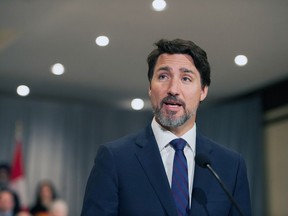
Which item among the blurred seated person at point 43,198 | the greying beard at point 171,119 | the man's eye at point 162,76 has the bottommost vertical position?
the greying beard at point 171,119

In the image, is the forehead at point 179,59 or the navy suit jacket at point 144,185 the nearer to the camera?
the navy suit jacket at point 144,185

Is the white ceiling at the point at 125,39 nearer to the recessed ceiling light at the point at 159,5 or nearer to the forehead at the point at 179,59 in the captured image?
the recessed ceiling light at the point at 159,5

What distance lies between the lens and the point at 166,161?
1632 mm

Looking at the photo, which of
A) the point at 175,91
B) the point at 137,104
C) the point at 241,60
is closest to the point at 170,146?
the point at 175,91

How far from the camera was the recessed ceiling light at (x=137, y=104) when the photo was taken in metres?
8.62

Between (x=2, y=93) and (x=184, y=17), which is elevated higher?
(x=2, y=93)

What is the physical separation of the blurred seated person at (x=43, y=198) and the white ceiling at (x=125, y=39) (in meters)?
1.20

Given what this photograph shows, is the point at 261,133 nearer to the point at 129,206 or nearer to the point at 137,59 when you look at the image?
the point at 137,59

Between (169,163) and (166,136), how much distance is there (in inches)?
2.8

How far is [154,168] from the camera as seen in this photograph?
157cm

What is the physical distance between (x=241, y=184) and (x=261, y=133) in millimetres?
6160

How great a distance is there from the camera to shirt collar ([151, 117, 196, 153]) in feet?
5.39

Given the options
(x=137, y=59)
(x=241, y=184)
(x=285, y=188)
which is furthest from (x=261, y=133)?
(x=241, y=184)

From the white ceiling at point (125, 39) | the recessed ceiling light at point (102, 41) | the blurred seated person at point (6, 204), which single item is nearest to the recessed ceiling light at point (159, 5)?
the white ceiling at point (125, 39)
